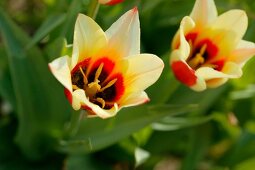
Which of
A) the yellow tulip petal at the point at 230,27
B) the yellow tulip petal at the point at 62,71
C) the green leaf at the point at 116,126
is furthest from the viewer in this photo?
the green leaf at the point at 116,126

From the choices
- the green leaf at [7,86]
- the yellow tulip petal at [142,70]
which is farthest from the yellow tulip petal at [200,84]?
the green leaf at [7,86]

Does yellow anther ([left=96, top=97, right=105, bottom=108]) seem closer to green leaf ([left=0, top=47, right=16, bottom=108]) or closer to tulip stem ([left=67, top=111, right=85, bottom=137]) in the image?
tulip stem ([left=67, top=111, right=85, bottom=137])

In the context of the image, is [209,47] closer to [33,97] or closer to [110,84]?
[110,84]

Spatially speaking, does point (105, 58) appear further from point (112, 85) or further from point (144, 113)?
point (144, 113)

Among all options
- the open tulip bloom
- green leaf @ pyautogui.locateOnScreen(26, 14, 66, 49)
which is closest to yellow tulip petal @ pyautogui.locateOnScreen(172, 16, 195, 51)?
the open tulip bloom

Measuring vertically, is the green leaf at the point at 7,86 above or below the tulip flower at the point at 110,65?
below

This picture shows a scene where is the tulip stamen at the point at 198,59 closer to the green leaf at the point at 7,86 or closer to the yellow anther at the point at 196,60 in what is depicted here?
the yellow anther at the point at 196,60
